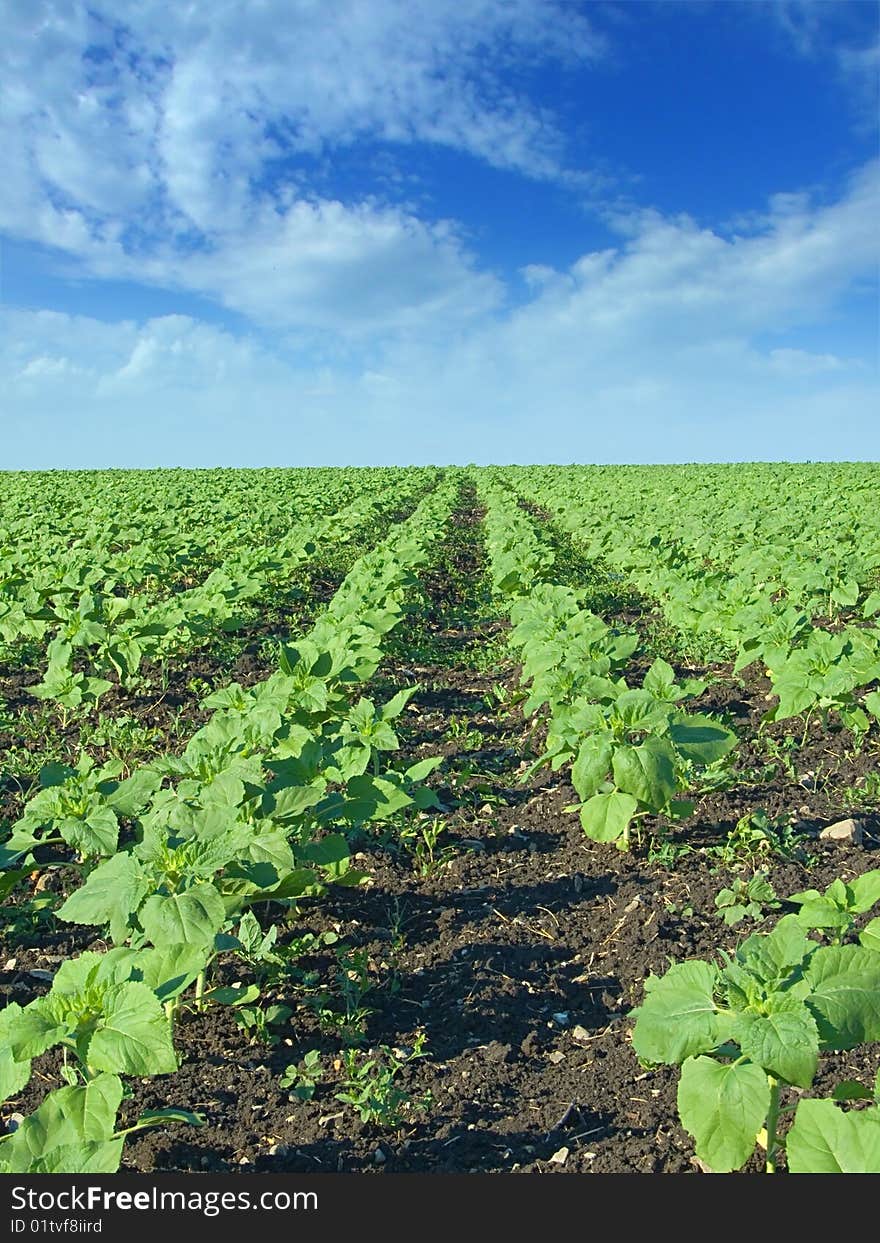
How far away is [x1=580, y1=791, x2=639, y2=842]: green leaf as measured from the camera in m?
4.61

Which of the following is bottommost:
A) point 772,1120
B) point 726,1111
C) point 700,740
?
point 772,1120

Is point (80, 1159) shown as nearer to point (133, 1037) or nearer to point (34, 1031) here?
point (133, 1037)

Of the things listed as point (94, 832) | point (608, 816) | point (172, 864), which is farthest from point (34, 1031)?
point (608, 816)

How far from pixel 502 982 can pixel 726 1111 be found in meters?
1.70

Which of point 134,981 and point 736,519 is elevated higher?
point 736,519

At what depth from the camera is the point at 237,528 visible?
17078 mm

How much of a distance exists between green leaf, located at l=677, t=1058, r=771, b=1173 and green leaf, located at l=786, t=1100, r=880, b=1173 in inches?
7.0

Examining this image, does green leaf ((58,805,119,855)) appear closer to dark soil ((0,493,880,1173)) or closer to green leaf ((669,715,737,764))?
dark soil ((0,493,880,1173))

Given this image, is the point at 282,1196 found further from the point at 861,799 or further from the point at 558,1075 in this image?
the point at 861,799

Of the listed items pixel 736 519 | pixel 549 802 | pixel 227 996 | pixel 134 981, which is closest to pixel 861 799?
pixel 549 802

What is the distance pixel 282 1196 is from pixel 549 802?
3472 millimetres

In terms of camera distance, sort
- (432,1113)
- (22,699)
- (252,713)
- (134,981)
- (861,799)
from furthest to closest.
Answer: (22,699), (861,799), (252,713), (432,1113), (134,981)

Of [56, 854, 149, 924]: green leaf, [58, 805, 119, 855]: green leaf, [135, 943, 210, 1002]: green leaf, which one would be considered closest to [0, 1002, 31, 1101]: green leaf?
[135, 943, 210, 1002]: green leaf

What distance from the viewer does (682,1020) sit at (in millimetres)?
2740
